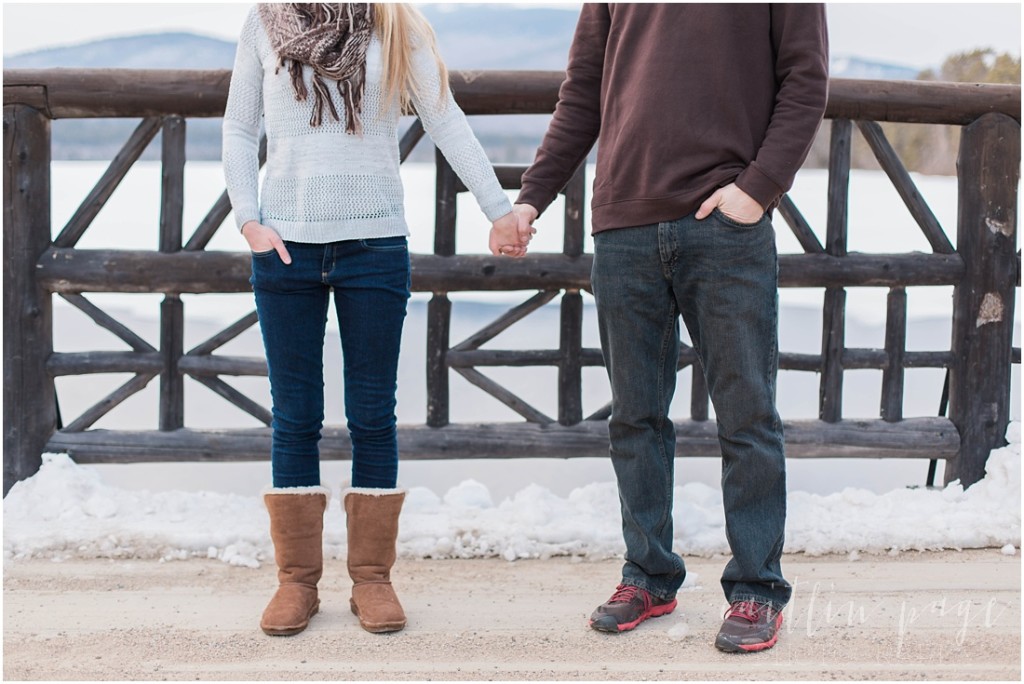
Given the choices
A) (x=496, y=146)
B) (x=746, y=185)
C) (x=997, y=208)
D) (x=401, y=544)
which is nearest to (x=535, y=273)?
(x=496, y=146)

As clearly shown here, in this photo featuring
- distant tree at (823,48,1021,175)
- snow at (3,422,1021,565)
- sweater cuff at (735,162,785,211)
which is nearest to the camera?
sweater cuff at (735,162,785,211)

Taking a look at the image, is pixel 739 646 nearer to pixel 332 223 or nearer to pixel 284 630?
pixel 284 630

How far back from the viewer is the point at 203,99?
346cm

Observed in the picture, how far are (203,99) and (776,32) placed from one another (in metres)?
2.19

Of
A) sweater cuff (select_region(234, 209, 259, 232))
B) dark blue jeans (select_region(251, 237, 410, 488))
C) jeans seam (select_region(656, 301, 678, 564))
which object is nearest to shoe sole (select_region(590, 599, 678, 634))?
jeans seam (select_region(656, 301, 678, 564))

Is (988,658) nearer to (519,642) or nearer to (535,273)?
(519,642)

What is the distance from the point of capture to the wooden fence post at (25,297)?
11.5 ft

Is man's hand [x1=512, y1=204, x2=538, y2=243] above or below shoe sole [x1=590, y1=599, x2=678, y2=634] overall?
above

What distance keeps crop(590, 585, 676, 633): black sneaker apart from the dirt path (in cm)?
3

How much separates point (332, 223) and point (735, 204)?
0.93m

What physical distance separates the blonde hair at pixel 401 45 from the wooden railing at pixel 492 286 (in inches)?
45.8

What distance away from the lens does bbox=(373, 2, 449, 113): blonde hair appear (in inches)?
89.0

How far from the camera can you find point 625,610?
7.74 feet

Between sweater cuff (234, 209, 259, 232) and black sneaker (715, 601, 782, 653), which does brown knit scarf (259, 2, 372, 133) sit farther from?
black sneaker (715, 601, 782, 653)
